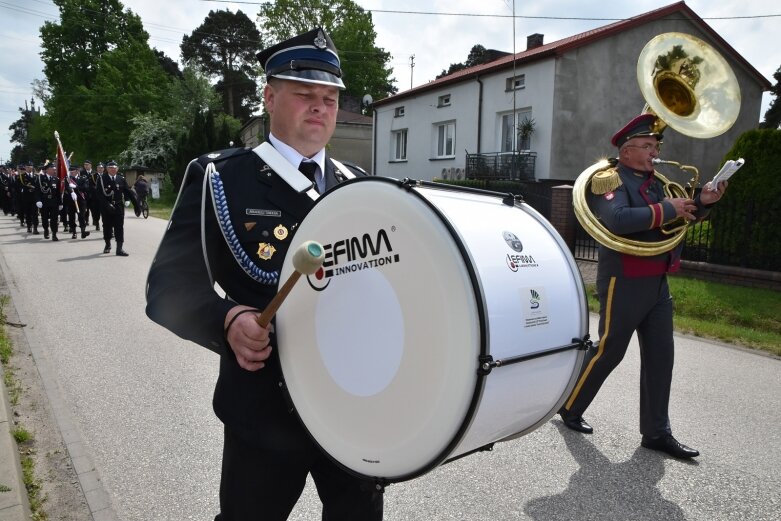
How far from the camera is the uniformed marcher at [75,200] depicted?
14414mm

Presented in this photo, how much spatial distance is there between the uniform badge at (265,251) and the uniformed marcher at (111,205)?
35.2 feet

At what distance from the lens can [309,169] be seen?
1.81 m

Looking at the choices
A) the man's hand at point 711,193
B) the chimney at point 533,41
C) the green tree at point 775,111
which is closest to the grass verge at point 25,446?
the man's hand at point 711,193

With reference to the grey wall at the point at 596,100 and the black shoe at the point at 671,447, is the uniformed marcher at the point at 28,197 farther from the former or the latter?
the black shoe at the point at 671,447

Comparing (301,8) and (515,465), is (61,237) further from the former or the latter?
(301,8)

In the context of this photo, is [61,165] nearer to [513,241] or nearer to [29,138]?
[513,241]

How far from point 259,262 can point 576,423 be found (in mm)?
2856

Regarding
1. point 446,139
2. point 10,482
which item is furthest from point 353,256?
point 446,139

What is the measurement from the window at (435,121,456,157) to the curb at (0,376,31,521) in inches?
827

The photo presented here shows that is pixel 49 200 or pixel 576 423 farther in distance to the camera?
pixel 49 200

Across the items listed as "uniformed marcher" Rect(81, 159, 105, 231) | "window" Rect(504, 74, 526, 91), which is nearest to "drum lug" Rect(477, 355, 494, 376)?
"uniformed marcher" Rect(81, 159, 105, 231)

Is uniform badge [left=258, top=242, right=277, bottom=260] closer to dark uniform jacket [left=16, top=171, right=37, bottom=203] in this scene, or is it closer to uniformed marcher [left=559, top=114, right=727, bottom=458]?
uniformed marcher [left=559, top=114, right=727, bottom=458]

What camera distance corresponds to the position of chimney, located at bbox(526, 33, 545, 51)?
2288 centimetres

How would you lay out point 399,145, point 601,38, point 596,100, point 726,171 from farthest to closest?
point 399,145 < point 596,100 < point 601,38 < point 726,171
